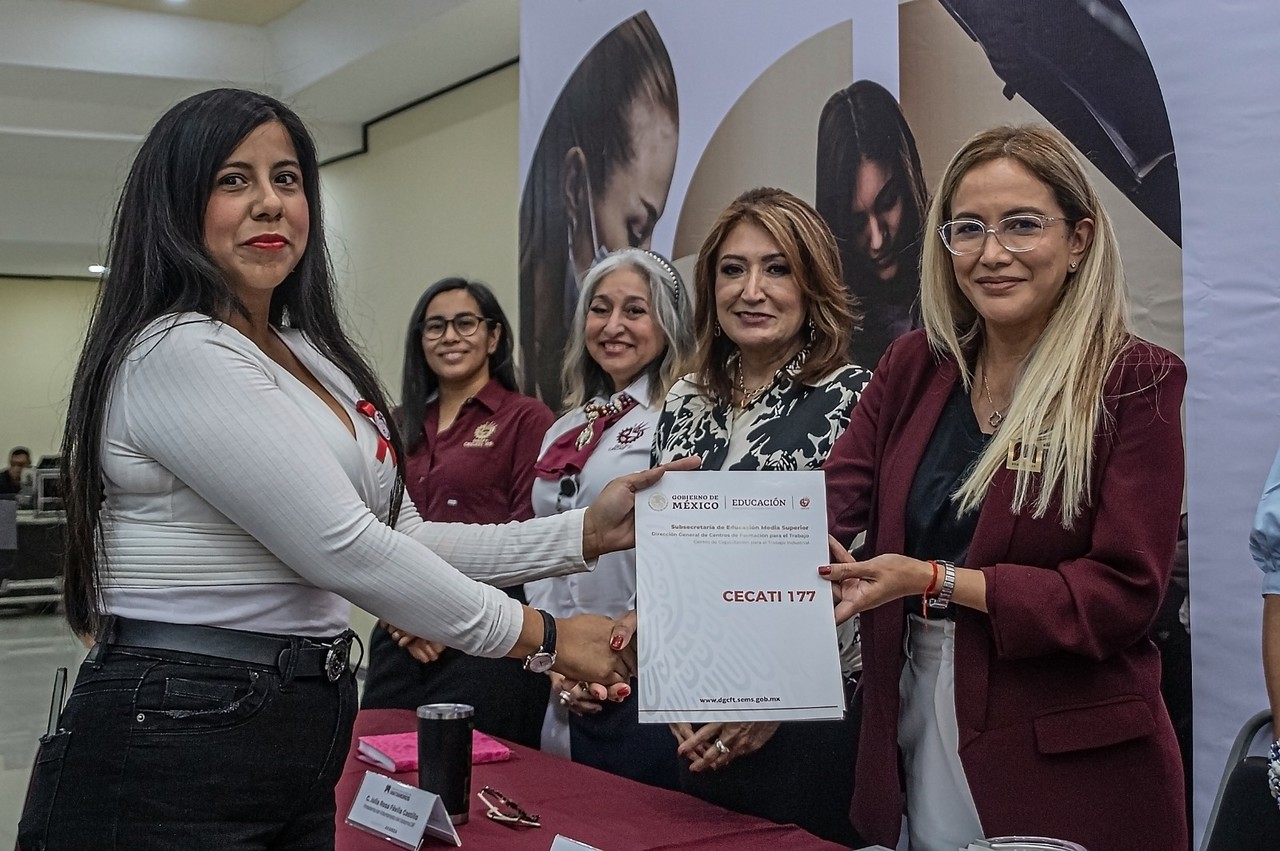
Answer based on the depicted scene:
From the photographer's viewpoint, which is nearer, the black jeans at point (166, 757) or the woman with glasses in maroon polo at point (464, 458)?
the black jeans at point (166, 757)

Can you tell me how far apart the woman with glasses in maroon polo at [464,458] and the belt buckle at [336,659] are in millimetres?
1474

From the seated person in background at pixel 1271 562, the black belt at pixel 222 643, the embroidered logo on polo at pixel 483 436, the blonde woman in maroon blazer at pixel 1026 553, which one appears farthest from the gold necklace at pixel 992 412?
the embroidered logo on polo at pixel 483 436

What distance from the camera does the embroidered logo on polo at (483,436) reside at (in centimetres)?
340

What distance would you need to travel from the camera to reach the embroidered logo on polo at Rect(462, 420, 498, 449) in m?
3.40

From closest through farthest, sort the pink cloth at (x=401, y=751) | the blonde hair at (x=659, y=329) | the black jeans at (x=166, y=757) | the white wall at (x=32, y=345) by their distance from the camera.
A: the black jeans at (x=166, y=757), the pink cloth at (x=401, y=751), the blonde hair at (x=659, y=329), the white wall at (x=32, y=345)

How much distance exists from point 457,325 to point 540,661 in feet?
7.22

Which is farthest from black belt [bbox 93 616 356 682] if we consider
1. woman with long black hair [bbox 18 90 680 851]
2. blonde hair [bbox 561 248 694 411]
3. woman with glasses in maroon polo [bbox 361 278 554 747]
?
blonde hair [bbox 561 248 694 411]

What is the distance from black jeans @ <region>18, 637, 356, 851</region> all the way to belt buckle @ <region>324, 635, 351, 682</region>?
0.05 meters

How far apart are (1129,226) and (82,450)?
1.90 meters

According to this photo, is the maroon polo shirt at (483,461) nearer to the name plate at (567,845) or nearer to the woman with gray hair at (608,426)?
the woman with gray hair at (608,426)

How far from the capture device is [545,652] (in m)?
1.51

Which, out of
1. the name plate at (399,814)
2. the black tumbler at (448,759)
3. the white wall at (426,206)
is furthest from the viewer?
the white wall at (426,206)

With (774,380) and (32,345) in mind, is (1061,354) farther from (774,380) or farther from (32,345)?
(32,345)

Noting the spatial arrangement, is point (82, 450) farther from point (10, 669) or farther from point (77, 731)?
point (10, 669)
